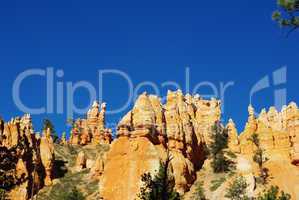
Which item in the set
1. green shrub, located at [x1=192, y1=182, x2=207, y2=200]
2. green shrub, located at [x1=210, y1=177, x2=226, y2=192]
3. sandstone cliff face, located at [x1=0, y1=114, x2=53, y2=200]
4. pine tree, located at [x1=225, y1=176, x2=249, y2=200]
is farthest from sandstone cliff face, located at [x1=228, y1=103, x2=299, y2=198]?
sandstone cliff face, located at [x1=0, y1=114, x2=53, y2=200]

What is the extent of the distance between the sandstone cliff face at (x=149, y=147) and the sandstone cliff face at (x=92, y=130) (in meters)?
35.4

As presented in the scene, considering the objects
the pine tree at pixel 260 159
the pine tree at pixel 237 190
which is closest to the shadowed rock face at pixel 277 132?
the pine tree at pixel 260 159

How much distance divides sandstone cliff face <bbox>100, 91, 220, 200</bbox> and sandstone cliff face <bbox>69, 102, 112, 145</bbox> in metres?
35.4

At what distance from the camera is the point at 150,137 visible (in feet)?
258

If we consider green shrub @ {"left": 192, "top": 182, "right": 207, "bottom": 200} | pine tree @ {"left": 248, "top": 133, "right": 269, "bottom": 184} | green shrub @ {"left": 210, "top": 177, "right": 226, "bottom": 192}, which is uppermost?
pine tree @ {"left": 248, "top": 133, "right": 269, "bottom": 184}

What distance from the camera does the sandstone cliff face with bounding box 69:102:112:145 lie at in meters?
120

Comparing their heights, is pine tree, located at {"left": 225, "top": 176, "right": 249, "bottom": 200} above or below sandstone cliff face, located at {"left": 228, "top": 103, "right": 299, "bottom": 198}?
below

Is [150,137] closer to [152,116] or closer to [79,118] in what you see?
[152,116]

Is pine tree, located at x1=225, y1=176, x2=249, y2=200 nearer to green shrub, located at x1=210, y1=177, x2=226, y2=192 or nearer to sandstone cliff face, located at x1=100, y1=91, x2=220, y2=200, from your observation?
green shrub, located at x1=210, y1=177, x2=226, y2=192

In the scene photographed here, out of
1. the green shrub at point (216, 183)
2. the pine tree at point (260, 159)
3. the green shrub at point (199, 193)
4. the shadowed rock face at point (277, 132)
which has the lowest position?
the green shrub at point (199, 193)

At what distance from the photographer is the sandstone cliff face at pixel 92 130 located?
11962 cm

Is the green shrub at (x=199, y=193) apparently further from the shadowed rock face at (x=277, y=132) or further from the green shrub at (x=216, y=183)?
the shadowed rock face at (x=277, y=132)

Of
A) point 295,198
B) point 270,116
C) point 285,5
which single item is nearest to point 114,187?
point 295,198

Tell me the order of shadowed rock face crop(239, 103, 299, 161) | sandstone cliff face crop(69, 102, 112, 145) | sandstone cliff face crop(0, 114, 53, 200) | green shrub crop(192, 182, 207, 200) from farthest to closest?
sandstone cliff face crop(69, 102, 112, 145) < shadowed rock face crop(239, 103, 299, 161) < sandstone cliff face crop(0, 114, 53, 200) < green shrub crop(192, 182, 207, 200)
